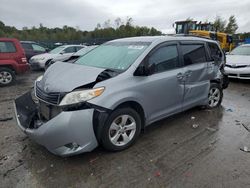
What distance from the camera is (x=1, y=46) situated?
7008 mm

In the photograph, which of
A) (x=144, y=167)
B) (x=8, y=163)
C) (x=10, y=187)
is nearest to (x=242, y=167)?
(x=144, y=167)

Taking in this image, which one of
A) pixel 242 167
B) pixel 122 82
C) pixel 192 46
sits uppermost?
pixel 192 46

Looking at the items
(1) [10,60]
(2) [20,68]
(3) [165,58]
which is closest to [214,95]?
(3) [165,58]

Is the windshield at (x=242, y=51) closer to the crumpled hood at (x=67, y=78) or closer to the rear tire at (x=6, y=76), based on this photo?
the crumpled hood at (x=67, y=78)

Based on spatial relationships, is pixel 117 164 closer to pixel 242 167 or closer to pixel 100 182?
pixel 100 182

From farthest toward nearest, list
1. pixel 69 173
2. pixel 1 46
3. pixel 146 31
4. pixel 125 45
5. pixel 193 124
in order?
1. pixel 146 31
2. pixel 1 46
3. pixel 193 124
4. pixel 125 45
5. pixel 69 173

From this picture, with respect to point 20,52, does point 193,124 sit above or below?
below

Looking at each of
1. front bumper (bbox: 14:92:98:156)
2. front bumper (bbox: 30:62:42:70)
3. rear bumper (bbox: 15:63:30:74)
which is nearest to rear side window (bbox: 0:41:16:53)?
rear bumper (bbox: 15:63:30:74)

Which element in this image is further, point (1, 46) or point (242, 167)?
point (1, 46)

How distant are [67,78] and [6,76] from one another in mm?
5703

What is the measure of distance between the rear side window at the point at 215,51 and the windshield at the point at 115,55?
202cm

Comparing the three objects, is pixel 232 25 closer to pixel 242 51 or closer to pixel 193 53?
pixel 242 51

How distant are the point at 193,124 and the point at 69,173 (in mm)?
2578

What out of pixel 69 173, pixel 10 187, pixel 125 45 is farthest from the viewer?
pixel 125 45
